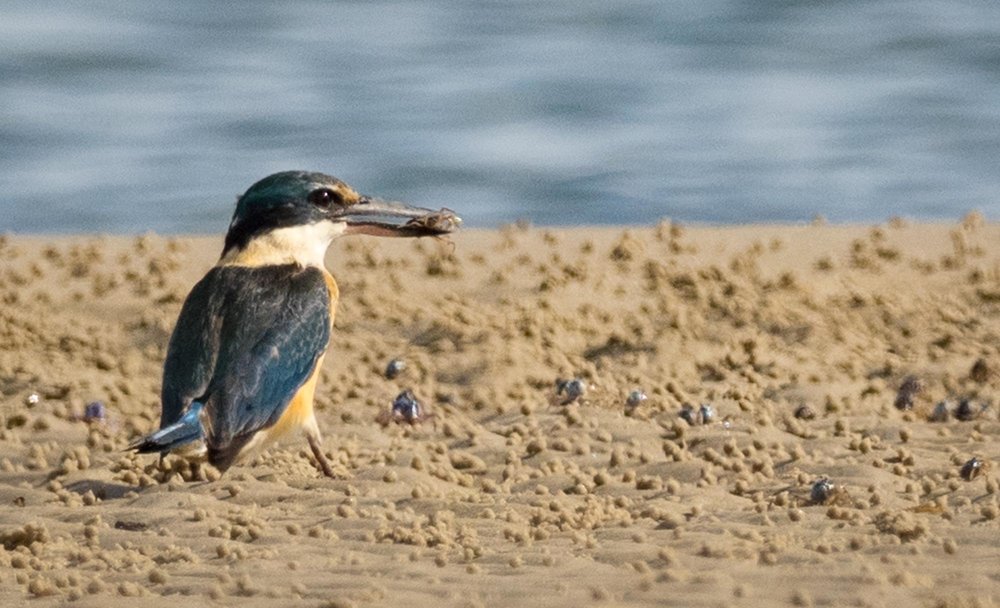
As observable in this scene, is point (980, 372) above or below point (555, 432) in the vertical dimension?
above

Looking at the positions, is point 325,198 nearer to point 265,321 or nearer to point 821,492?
point 265,321

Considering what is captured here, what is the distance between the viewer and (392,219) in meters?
7.16

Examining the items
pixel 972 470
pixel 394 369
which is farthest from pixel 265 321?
pixel 972 470

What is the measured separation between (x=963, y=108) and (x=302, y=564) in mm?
9723

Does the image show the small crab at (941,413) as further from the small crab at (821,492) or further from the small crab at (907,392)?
the small crab at (821,492)

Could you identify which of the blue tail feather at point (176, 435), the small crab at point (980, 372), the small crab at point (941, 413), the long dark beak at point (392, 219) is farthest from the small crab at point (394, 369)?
the small crab at point (980, 372)

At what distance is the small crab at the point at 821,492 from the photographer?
585 cm

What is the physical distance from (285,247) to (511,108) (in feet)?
24.2

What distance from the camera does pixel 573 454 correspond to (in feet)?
21.7

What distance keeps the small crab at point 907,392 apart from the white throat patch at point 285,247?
7.16 feet

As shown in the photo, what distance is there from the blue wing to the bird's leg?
0.20 metres

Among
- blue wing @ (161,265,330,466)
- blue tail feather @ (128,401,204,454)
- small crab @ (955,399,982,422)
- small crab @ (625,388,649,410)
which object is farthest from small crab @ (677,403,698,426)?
blue tail feather @ (128,401,204,454)

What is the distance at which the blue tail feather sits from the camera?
570cm

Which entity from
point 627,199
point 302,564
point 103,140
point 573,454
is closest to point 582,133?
point 627,199
